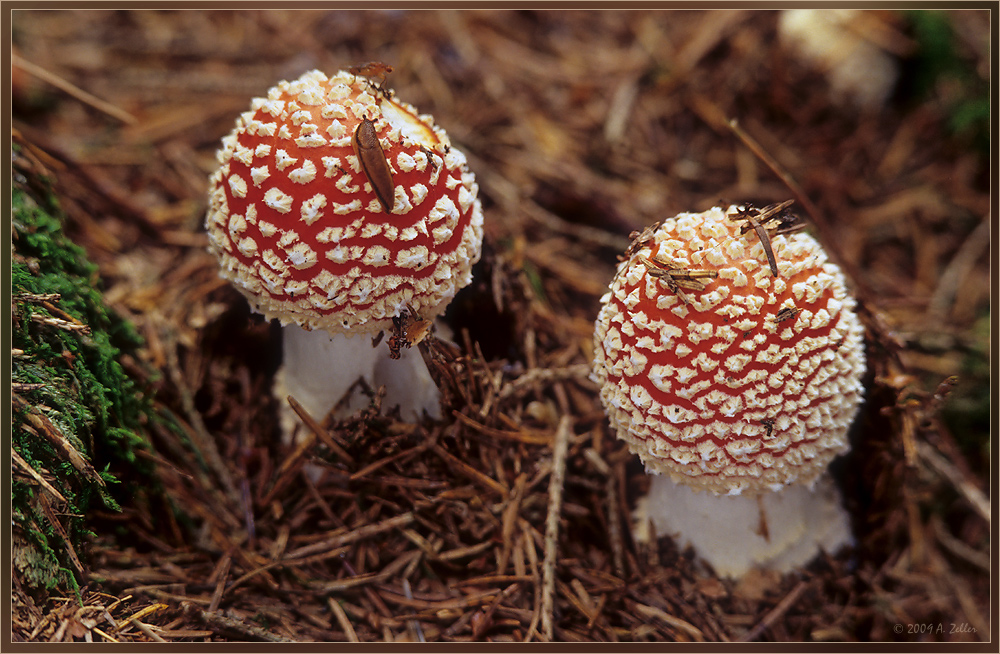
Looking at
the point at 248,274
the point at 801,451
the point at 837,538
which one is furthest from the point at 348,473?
the point at 837,538

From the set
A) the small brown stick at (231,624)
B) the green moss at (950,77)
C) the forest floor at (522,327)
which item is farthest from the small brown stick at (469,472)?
the green moss at (950,77)

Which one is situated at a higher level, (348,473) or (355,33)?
(355,33)

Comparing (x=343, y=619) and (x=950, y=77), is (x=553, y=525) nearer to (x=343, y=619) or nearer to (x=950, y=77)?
(x=343, y=619)

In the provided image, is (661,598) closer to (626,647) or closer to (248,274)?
(626,647)

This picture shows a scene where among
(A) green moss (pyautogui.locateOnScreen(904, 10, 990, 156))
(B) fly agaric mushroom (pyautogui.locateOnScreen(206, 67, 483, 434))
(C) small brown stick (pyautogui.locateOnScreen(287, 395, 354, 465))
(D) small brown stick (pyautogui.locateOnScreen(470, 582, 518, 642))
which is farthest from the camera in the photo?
(A) green moss (pyautogui.locateOnScreen(904, 10, 990, 156))

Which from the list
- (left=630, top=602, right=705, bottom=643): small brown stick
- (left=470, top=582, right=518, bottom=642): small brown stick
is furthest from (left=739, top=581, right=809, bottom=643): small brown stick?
(left=470, top=582, right=518, bottom=642): small brown stick

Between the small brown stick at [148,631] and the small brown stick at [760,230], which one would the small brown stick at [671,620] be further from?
the small brown stick at [148,631]

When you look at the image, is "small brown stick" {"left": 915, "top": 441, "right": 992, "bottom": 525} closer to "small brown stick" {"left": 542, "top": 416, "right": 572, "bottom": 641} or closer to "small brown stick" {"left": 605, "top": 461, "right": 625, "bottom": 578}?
"small brown stick" {"left": 605, "top": 461, "right": 625, "bottom": 578}
